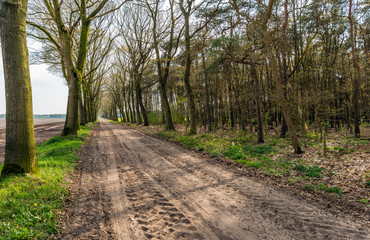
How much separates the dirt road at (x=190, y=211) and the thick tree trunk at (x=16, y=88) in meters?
1.57

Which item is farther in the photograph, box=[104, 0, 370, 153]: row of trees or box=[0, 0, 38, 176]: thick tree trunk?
box=[104, 0, 370, 153]: row of trees

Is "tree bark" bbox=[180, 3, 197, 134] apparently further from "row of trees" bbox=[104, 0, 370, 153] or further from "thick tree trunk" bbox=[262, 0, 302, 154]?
"thick tree trunk" bbox=[262, 0, 302, 154]

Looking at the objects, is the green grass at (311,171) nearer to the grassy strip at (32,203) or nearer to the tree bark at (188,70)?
the grassy strip at (32,203)

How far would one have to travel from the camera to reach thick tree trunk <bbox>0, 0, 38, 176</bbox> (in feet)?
16.1

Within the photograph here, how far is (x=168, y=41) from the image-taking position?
19.5m

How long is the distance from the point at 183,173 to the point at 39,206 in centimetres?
368

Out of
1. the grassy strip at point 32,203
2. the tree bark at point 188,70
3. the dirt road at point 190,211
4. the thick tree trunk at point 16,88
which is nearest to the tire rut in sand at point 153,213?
the dirt road at point 190,211

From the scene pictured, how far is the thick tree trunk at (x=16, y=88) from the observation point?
16.1 ft

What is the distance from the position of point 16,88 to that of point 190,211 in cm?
520

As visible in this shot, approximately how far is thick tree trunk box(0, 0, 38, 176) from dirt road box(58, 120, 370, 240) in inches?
61.8

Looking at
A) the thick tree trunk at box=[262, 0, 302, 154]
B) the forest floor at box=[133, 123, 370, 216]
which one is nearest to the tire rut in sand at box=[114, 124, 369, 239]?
the forest floor at box=[133, 123, 370, 216]

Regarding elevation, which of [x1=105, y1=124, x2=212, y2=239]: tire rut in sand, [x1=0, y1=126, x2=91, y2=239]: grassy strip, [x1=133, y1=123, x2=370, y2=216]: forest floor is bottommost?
[x1=133, y1=123, x2=370, y2=216]: forest floor

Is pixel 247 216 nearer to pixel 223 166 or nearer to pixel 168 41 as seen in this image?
pixel 223 166

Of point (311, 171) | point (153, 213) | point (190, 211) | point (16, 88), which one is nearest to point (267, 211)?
point (190, 211)
